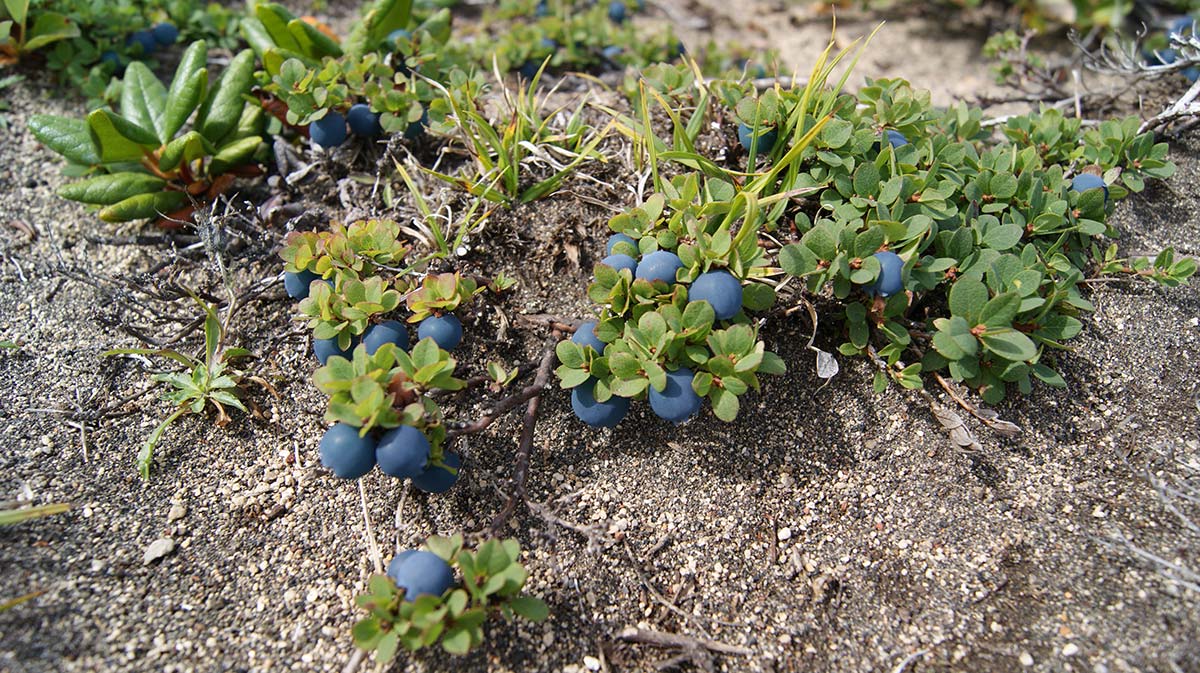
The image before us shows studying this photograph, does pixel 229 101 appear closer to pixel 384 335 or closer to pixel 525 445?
pixel 384 335

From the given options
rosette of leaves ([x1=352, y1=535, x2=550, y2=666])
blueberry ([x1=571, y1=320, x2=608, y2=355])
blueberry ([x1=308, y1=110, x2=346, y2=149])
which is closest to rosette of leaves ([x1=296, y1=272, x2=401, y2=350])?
blueberry ([x1=571, y1=320, x2=608, y2=355])

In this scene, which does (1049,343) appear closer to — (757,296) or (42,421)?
(757,296)

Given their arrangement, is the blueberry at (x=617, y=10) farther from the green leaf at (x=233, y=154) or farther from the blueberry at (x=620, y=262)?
the blueberry at (x=620, y=262)

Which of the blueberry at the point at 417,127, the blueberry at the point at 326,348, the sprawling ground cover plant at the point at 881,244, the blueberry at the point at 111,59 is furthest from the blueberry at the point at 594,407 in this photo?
the blueberry at the point at 111,59

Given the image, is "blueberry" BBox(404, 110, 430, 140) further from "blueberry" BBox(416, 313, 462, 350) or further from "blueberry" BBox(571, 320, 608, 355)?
"blueberry" BBox(571, 320, 608, 355)

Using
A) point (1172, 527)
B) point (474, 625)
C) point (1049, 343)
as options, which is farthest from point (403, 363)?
point (1172, 527)

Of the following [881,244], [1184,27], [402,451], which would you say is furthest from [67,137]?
[1184,27]

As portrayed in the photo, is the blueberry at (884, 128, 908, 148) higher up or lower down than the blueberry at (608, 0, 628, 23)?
higher up
